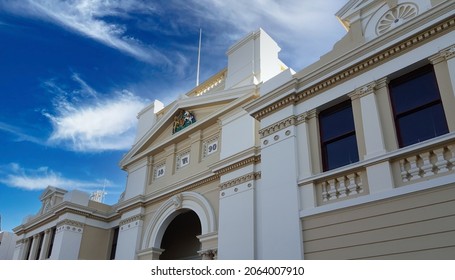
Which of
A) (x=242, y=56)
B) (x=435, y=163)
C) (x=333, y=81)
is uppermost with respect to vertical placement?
(x=242, y=56)

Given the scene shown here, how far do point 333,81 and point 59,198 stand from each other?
57.1 feet

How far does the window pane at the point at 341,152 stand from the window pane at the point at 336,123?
0.19 metres

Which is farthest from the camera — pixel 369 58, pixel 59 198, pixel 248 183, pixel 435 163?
pixel 59 198

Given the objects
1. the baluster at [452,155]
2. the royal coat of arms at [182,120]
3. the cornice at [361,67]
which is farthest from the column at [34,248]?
the baluster at [452,155]

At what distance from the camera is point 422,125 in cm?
834

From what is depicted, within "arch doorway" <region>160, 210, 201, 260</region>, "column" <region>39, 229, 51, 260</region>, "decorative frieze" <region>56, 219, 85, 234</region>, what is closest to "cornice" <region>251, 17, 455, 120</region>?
"arch doorway" <region>160, 210, 201, 260</region>

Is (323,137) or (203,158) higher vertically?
(203,158)

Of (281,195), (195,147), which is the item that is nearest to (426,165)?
(281,195)

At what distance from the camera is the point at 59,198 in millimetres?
22312

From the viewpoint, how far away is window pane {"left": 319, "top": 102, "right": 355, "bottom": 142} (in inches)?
381

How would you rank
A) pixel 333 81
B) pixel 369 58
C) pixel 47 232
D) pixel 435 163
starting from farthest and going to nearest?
pixel 47 232, pixel 333 81, pixel 369 58, pixel 435 163

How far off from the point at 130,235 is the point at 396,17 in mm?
12488

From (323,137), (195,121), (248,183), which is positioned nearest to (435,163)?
(323,137)
